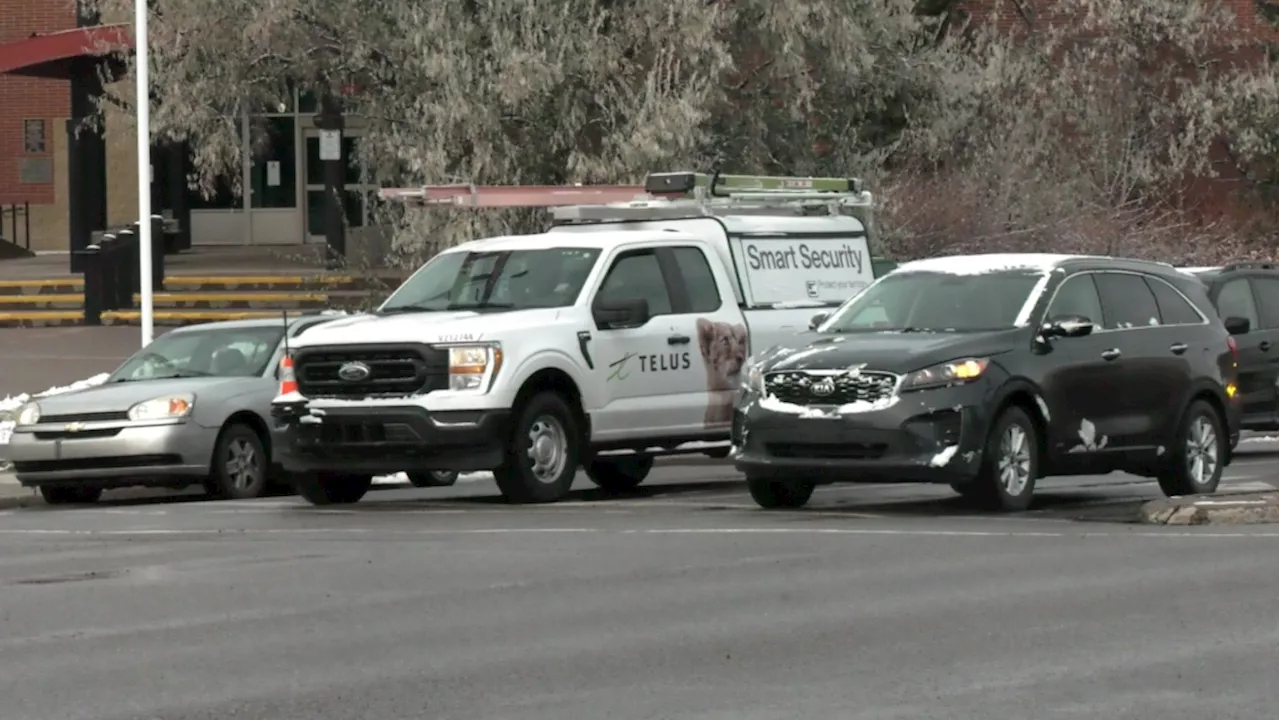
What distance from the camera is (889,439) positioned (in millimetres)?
14805

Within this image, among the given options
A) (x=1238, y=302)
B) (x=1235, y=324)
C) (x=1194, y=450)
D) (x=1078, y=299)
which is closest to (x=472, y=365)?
(x=1078, y=299)

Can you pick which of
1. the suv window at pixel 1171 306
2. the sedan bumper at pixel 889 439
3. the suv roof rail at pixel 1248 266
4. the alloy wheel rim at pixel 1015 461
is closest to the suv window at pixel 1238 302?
the suv roof rail at pixel 1248 266

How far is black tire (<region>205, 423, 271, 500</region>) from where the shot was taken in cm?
1861

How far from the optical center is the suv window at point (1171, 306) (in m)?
17.0

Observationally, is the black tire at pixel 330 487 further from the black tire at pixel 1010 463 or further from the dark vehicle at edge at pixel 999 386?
the black tire at pixel 1010 463

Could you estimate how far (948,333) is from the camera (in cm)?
1555

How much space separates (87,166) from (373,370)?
1001 inches

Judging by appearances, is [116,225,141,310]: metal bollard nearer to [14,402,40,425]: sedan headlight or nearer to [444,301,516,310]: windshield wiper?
[14,402,40,425]: sedan headlight

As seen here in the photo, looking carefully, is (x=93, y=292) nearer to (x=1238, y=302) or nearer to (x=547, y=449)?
(x=1238, y=302)

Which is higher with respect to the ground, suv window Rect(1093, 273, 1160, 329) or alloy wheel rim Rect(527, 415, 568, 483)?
suv window Rect(1093, 273, 1160, 329)

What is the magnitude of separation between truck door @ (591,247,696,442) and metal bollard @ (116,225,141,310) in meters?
18.2

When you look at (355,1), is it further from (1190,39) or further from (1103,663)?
(1103,663)

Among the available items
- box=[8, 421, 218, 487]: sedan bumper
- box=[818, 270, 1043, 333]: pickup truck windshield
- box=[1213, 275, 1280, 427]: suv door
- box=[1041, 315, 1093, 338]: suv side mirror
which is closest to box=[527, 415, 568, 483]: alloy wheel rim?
box=[818, 270, 1043, 333]: pickup truck windshield

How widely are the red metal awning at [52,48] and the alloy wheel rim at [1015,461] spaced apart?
2252cm
